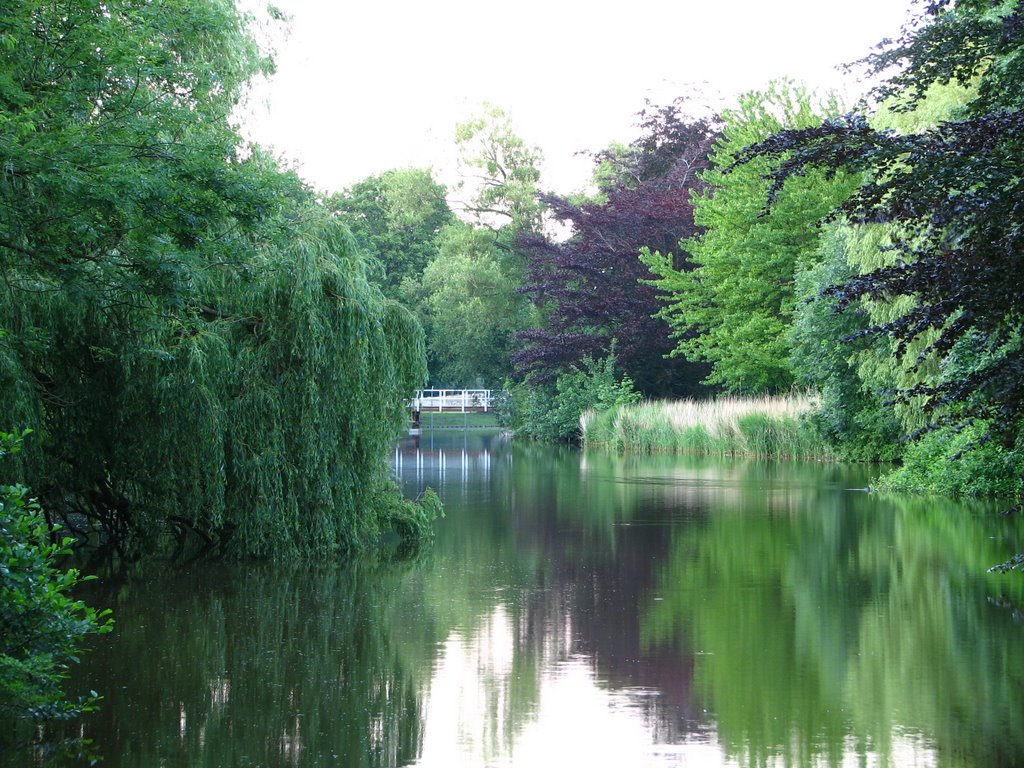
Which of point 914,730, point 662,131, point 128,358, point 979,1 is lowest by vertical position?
point 914,730

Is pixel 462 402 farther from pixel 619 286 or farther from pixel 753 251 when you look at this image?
pixel 753 251

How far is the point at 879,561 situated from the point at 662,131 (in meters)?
40.6

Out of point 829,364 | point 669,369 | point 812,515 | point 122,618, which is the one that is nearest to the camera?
point 122,618

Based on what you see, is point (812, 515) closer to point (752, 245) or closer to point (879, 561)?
point (879, 561)

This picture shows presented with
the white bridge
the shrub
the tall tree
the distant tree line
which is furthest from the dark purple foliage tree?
the tall tree

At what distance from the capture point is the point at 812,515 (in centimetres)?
1864

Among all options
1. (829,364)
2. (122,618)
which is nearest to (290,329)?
(122,618)

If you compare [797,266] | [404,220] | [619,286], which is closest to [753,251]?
[797,266]

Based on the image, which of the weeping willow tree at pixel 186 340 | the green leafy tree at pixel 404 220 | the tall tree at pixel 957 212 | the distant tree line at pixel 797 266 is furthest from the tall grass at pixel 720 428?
the tall tree at pixel 957 212

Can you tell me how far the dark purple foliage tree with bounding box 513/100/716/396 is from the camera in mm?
47219

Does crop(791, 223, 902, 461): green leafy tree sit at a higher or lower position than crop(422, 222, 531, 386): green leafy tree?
lower

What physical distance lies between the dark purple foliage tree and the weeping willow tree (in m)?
32.6

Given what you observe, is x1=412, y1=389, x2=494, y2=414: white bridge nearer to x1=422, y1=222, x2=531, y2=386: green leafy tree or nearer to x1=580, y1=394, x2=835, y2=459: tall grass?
x1=422, y1=222, x2=531, y2=386: green leafy tree

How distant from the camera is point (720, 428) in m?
36.2
